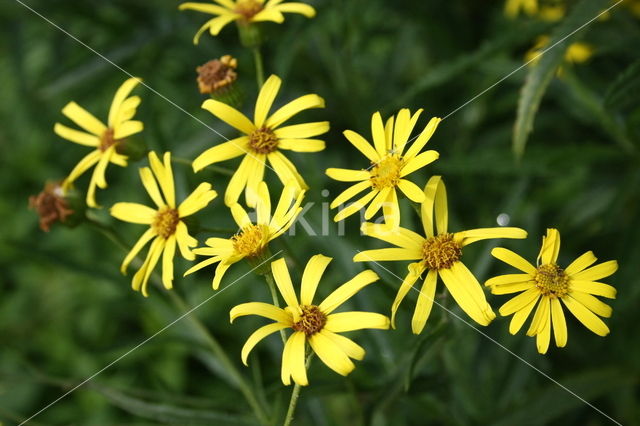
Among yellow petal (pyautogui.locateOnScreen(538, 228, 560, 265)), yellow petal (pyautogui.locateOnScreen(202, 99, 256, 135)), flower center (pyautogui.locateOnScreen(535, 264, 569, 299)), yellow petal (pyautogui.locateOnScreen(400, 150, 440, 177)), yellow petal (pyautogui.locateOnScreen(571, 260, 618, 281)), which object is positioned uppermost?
yellow petal (pyautogui.locateOnScreen(202, 99, 256, 135))

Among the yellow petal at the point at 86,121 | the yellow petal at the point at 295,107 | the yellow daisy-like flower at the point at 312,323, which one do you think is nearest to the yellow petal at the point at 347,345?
the yellow daisy-like flower at the point at 312,323

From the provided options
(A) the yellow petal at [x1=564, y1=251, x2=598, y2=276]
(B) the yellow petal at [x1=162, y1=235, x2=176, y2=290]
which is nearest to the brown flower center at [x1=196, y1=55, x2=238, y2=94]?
(B) the yellow petal at [x1=162, y1=235, x2=176, y2=290]

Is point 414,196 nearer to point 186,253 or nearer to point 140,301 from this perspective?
point 186,253

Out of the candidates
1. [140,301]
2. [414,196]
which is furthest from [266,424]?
[140,301]

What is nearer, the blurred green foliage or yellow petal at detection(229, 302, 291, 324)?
yellow petal at detection(229, 302, 291, 324)

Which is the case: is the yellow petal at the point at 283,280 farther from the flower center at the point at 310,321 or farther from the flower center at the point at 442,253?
the flower center at the point at 442,253

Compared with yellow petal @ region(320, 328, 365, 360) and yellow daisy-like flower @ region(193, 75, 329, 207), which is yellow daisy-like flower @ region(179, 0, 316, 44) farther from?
yellow petal @ region(320, 328, 365, 360)
